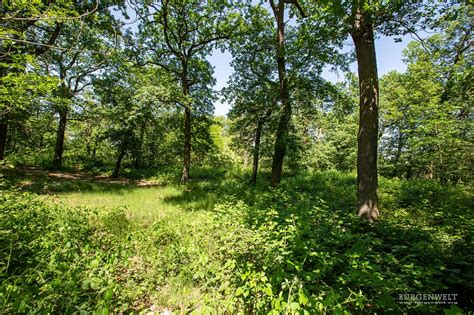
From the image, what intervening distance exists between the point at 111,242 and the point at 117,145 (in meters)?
11.0

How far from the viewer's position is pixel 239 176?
16.0m

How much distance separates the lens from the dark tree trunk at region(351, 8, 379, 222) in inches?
189

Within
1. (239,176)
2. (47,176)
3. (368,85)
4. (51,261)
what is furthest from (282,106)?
(47,176)

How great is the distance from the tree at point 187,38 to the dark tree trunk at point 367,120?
820cm

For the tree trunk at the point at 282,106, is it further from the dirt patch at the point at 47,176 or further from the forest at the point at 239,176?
the dirt patch at the point at 47,176

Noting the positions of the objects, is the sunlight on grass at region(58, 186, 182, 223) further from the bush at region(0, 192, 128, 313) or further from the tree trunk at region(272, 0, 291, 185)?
the tree trunk at region(272, 0, 291, 185)

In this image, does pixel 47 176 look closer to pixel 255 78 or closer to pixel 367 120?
pixel 255 78

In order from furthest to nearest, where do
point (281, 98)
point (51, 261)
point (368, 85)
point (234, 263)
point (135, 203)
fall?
point (281, 98) < point (135, 203) < point (368, 85) < point (234, 263) < point (51, 261)

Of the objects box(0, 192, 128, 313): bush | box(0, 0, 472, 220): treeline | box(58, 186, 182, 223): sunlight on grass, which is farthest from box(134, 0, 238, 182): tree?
box(0, 192, 128, 313): bush

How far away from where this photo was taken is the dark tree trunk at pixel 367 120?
15.8 feet

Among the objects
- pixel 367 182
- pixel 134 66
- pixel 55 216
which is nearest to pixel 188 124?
pixel 134 66

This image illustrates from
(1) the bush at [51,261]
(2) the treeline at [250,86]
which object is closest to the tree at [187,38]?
(2) the treeline at [250,86]

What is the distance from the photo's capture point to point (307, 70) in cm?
824

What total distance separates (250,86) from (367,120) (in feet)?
25.1
